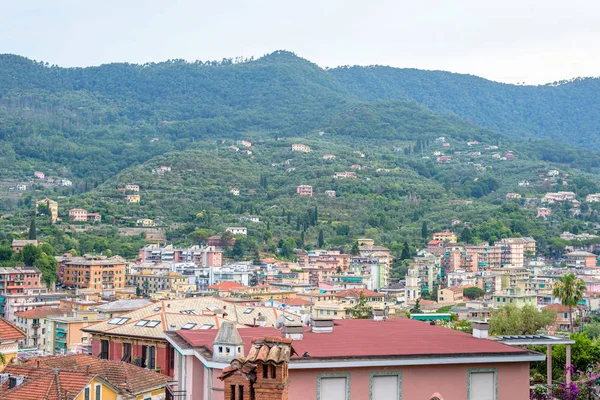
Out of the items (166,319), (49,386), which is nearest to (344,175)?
(166,319)

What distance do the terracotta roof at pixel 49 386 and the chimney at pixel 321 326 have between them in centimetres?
554

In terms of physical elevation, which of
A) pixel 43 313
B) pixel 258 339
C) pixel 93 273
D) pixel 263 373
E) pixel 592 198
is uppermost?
pixel 592 198

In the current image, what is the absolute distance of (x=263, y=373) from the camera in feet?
30.6

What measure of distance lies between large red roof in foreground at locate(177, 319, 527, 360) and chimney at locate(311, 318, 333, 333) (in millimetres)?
122

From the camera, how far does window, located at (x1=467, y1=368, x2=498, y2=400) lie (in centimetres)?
1513

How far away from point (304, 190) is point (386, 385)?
150 metres

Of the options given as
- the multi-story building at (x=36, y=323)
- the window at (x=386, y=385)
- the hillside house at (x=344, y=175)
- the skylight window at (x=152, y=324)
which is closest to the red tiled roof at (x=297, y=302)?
the multi-story building at (x=36, y=323)

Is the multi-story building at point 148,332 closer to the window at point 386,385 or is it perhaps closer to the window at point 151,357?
the window at point 151,357

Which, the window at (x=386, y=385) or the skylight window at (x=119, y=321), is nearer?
the window at (x=386, y=385)

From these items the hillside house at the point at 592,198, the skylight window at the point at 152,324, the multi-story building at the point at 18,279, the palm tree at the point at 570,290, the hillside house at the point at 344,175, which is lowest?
the multi-story building at the point at 18,279

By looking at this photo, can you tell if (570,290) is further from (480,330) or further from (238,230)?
(238,230)

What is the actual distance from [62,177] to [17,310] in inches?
4765

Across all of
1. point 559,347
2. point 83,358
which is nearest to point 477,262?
point 559,347

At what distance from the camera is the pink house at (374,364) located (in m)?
14.0
